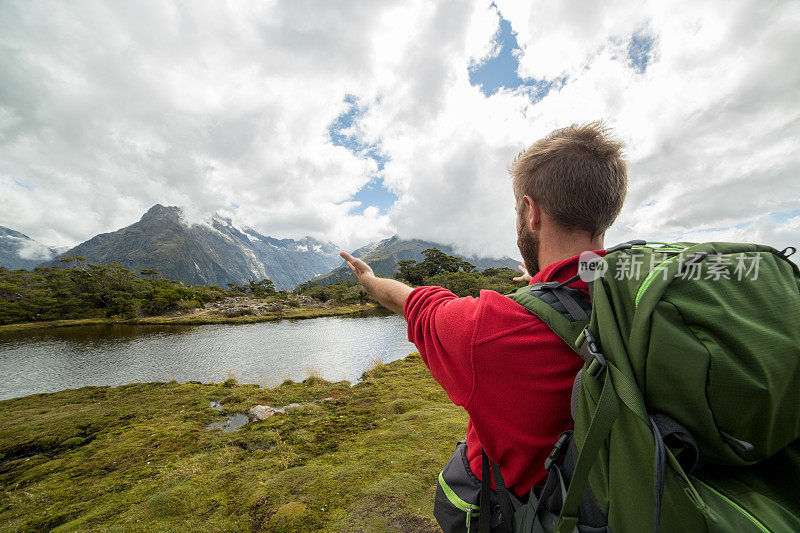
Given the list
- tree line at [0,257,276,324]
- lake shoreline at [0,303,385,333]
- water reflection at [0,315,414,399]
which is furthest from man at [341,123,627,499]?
tree line at [0,257,276,324]

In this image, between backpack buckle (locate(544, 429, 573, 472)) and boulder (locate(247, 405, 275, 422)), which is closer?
backpack buckle (locate(544, 429, 573, 472))

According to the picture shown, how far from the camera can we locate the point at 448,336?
135cm

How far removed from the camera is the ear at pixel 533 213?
1687mm

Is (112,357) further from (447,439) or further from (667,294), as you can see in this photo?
(667,294)

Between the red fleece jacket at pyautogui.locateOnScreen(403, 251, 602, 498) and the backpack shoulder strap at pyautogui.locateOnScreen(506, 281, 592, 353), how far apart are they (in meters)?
0.05

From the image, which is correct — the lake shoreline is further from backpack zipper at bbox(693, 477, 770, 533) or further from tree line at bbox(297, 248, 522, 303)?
backpack zipper at bbox(693, 477, 770, 533)

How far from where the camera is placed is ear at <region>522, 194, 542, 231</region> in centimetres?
169

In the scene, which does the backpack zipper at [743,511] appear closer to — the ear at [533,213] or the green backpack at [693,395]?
the green backpack at [693,395]

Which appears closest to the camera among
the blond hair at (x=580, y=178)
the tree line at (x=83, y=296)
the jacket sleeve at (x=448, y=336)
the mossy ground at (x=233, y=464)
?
the jacket sleeve at (x=448, y=336)

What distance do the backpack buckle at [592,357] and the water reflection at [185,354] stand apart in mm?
16307

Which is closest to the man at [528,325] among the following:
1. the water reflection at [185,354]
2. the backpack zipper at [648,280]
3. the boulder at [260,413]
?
the backpack zipper at [648,280]

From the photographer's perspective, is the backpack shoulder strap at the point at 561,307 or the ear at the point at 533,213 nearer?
the backpack shoulder strap at the point at 561,307

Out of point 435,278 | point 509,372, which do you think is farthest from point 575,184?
point 435,278

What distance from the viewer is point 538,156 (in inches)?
→ 64.6
